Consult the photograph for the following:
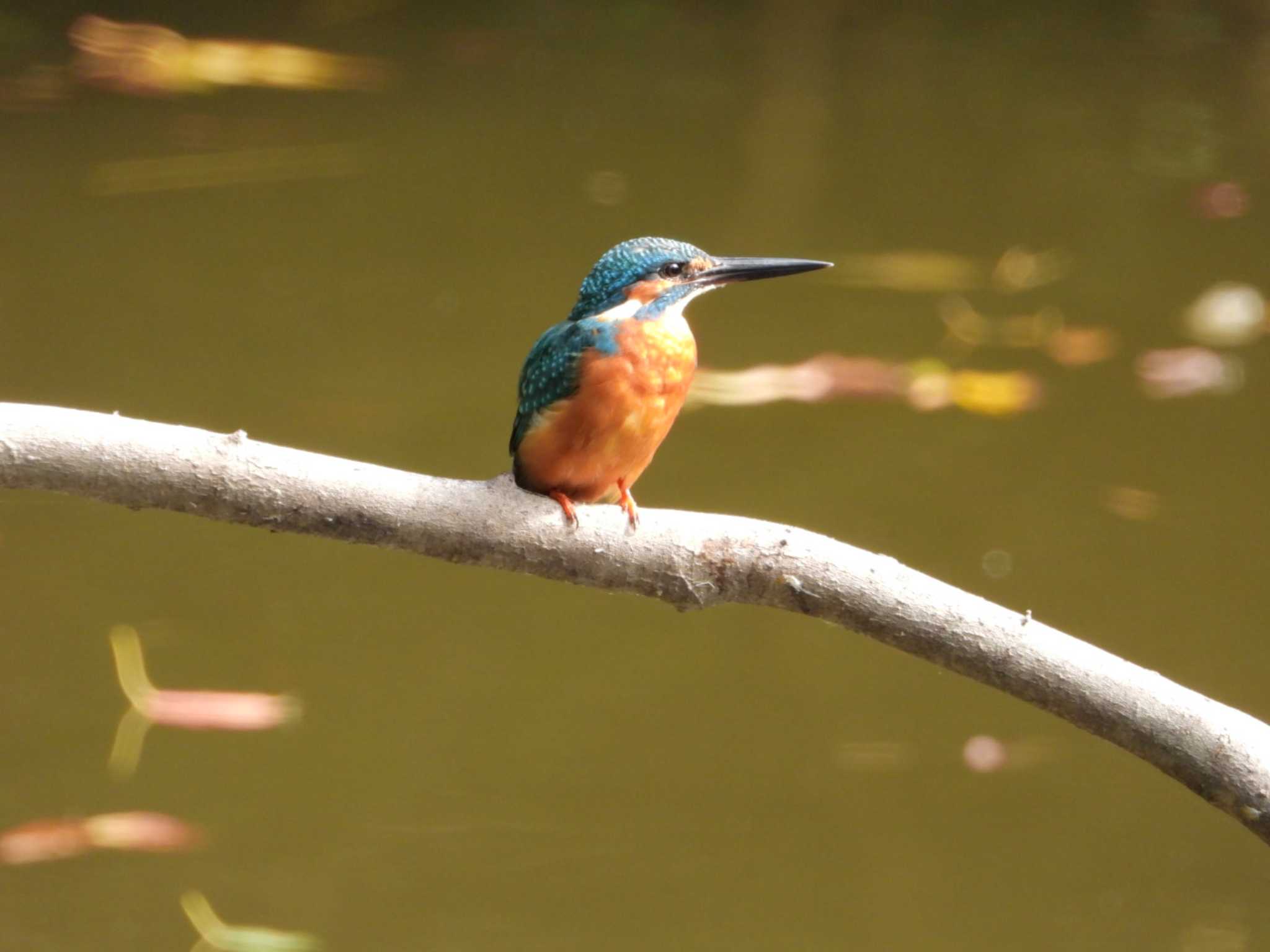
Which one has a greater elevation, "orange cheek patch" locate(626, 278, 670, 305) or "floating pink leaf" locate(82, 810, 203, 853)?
"orange cheek patch" locate(626, 278, 670, 305)

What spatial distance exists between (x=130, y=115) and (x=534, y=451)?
1.17 m

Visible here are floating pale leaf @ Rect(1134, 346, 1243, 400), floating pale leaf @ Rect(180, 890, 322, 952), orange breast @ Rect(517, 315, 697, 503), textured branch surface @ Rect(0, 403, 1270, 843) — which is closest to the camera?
textured branch surface @ Rect(0, 403, 1270, 843)

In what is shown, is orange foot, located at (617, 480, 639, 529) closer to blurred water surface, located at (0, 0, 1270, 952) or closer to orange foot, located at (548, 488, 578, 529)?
orange foot, located at (548, 488, 578, 529)

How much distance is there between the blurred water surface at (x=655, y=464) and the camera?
1.54 m

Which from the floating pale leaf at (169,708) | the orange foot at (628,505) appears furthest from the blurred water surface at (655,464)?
the orange foot at (628,505)

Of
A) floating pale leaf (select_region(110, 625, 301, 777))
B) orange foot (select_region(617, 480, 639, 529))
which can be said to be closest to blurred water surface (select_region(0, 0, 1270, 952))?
floating pale leaf (select_region(110, 625, 301, 777))

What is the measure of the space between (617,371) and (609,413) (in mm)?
31

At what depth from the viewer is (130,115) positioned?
5.77 ft

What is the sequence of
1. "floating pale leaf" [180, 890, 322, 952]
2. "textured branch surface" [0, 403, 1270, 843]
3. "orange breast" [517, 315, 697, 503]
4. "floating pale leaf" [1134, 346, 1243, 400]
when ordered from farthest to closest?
"floating pale leaf" [1134, 346, 1243, 400] < "floating pale leaf" [180, 890, 322, 952] < "orange breast" [517, 315, 697, 503] < "textured branch surface" [0, 403, 1270, 843]

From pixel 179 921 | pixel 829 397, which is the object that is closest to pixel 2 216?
pixel 179 921

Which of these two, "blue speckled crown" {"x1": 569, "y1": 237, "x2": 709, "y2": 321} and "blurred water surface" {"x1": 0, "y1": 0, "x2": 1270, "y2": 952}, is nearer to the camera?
"blue speckled crown" {"x1": 569, "y1": 237, "x2": 709, "y2": 321}

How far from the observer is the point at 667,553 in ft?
2.64

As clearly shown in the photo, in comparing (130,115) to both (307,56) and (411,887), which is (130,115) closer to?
(307,56)

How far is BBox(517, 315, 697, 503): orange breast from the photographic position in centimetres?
89
